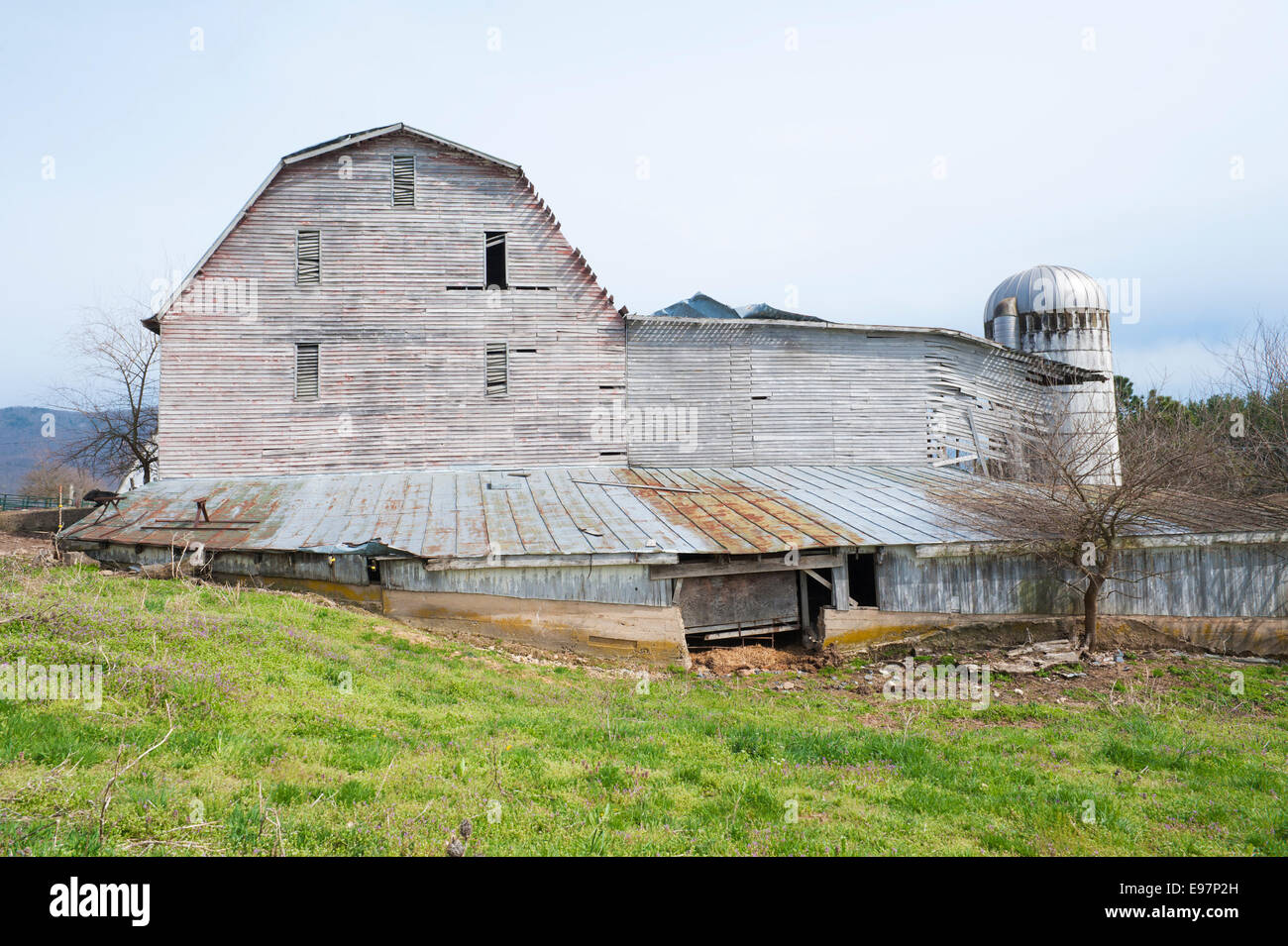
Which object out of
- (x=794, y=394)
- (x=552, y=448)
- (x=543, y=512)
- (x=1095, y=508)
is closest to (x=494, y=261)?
(x=552, y=448)

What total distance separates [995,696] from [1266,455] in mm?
14736

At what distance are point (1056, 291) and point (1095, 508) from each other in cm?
1717

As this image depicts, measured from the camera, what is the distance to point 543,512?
667 inches

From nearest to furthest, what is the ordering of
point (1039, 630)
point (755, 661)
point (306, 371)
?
point (755, 661) → point (1039, 630) → point (306, 371)

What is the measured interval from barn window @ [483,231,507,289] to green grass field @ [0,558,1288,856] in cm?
1168

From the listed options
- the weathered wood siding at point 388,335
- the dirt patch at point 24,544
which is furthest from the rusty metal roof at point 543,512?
the dirt patch at point 24,544

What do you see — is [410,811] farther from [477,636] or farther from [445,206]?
[445,206]

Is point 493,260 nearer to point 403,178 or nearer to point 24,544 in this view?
point 403,178

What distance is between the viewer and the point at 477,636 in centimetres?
1451

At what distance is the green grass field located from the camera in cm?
553

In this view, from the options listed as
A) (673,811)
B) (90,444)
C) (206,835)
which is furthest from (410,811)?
(90,444)

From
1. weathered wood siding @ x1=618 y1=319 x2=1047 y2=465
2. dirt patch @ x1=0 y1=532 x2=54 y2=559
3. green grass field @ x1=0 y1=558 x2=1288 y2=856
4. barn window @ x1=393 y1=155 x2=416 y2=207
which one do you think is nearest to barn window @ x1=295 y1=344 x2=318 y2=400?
barn window @ x1=393 y1=155 x2=416 y2=207

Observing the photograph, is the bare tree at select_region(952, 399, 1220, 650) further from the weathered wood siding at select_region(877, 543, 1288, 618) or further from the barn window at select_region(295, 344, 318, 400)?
the barn window at select_region(295, 344, 318, 400)
